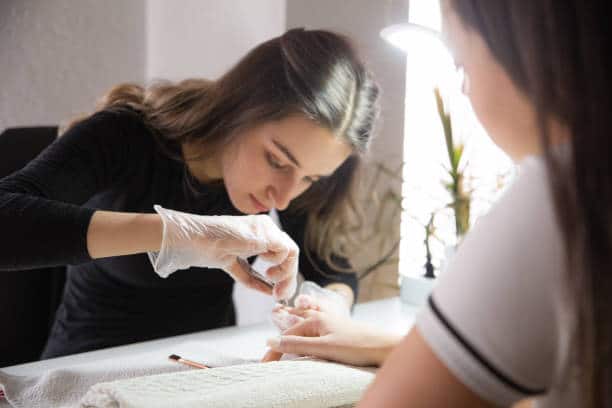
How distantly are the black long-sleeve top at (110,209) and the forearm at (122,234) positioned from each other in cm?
1

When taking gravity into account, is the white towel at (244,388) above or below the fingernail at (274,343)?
above

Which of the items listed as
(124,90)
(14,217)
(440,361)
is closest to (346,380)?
(440,361)

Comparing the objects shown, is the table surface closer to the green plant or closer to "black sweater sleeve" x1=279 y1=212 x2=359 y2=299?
"black sweater sleeve" x1=279 y1=212 x2=359 y2=299

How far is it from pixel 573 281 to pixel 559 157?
67 millimetres

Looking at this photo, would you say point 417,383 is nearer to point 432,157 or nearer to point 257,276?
point 257,276

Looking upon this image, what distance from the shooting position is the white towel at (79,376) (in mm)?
728

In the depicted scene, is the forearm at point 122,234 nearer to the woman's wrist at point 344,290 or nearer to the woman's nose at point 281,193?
the woman's nose at point 281,193

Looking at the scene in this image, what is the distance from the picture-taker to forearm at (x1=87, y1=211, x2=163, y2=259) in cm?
82

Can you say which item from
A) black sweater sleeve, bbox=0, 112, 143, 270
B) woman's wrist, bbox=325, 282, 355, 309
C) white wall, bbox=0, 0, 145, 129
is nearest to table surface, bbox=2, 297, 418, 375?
woman's wrist, bbox=325, 282, 355, 309

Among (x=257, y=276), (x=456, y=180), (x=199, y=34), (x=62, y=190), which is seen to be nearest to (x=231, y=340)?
(x=257, y=276)

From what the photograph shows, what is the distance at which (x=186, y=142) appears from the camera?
110 centimetres

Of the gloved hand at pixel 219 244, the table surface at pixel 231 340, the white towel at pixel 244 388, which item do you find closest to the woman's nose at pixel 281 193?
the gloved hand at pixel 219 244

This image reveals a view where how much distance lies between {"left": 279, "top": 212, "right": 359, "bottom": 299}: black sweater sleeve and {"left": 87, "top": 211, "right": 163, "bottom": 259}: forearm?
49 centimetres

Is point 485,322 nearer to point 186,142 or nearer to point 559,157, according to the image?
point 559,157
